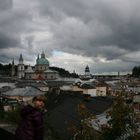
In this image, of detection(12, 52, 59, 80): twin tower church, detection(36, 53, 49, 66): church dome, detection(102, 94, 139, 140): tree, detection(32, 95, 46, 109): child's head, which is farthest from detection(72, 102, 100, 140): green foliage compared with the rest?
detection(36, 53, 49, 66): church dome

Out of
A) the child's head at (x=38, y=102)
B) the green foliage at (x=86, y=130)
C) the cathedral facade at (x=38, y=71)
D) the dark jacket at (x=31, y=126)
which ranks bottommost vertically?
the green foliage at (x=86, y=130)

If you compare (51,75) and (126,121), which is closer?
(126,121)

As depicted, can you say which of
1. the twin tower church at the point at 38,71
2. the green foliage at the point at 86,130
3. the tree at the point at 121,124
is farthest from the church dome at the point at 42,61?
the tree at the point at 121,124

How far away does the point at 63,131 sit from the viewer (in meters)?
29.6

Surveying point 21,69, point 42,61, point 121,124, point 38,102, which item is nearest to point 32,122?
point 38,102

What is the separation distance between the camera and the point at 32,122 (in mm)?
5605

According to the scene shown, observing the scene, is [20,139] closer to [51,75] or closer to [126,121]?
[126,121]

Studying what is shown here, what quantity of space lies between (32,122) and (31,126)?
6cm

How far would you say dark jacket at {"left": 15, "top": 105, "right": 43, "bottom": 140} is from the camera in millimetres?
5547

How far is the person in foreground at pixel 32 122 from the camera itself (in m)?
5.55

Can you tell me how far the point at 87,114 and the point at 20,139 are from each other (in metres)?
6.18

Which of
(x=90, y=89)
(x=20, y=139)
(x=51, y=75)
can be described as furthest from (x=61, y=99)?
(x=51, y=75)

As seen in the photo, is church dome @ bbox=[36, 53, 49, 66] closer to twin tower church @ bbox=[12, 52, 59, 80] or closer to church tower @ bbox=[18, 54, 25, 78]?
twin tower church @ bbox=[12, 52, 59, 80]

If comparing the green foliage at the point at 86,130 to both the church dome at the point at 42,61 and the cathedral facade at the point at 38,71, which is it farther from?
the church dome at the point at 42,61
